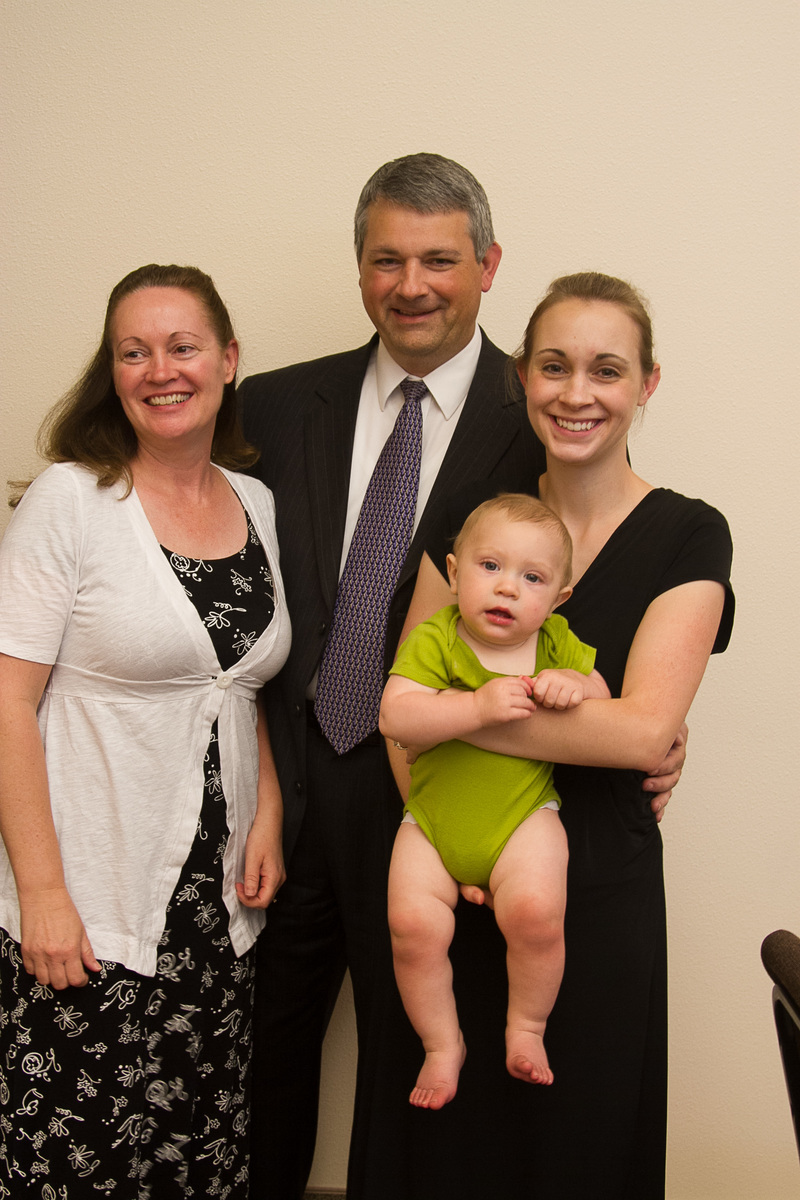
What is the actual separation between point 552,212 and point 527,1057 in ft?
6.13

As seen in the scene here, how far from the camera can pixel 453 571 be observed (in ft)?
4.78

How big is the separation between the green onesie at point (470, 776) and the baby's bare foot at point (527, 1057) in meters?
0.22

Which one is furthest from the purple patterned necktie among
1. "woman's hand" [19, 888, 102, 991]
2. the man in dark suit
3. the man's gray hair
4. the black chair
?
the black chair

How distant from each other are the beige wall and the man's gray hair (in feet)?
1.41

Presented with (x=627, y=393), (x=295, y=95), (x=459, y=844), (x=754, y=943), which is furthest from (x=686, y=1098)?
(x=295, y=95)

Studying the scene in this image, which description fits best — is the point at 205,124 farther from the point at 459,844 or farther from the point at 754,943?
the point at 754,943

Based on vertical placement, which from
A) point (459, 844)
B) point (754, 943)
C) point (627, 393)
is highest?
point (627, 393)

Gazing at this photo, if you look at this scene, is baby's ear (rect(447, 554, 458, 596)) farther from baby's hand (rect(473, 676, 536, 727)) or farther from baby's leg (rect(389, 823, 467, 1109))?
baby's leg (rect(389, 823, 467, 1109))

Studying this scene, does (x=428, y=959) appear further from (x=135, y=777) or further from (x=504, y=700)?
(x=135, y=777)

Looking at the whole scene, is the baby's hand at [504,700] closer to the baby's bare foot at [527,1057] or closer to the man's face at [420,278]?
the baby's bare foot at [527,1057]

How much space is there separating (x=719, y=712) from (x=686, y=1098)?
103 centimetres

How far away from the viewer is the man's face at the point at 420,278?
1890mm

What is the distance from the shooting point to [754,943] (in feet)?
8.08

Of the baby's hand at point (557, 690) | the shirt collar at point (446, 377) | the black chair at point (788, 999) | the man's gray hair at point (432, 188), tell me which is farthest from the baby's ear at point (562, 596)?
the man's gray hair at point (432, 188)
